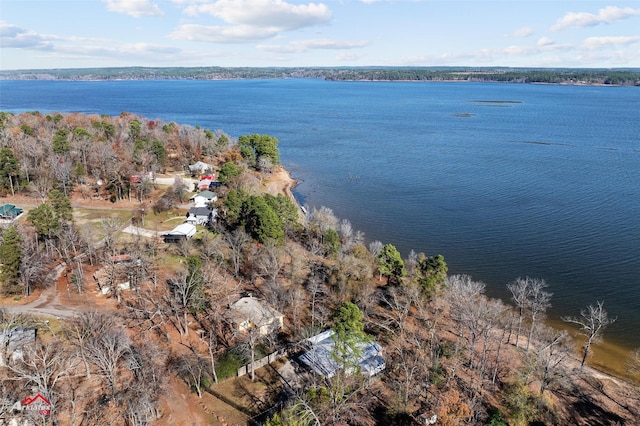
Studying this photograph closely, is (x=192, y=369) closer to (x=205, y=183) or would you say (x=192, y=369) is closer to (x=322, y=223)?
(x=322, y=223)

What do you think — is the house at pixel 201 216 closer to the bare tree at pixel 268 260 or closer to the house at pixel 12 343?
the bare tree at pixel 268 260

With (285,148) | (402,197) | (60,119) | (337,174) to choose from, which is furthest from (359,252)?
(60,119)

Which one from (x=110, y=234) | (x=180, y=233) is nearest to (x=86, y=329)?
(x=110, y=234)

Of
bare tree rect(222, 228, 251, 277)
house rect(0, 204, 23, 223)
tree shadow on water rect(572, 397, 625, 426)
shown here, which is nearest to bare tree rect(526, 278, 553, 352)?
tree shadow on water rect(572, 397, 625, 426)

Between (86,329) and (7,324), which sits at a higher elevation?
(7,324)

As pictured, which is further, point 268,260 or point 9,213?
point 9,213

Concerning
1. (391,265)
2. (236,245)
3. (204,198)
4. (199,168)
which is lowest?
(236,245)

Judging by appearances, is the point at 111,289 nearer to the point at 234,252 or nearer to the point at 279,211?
the point at 234,252
